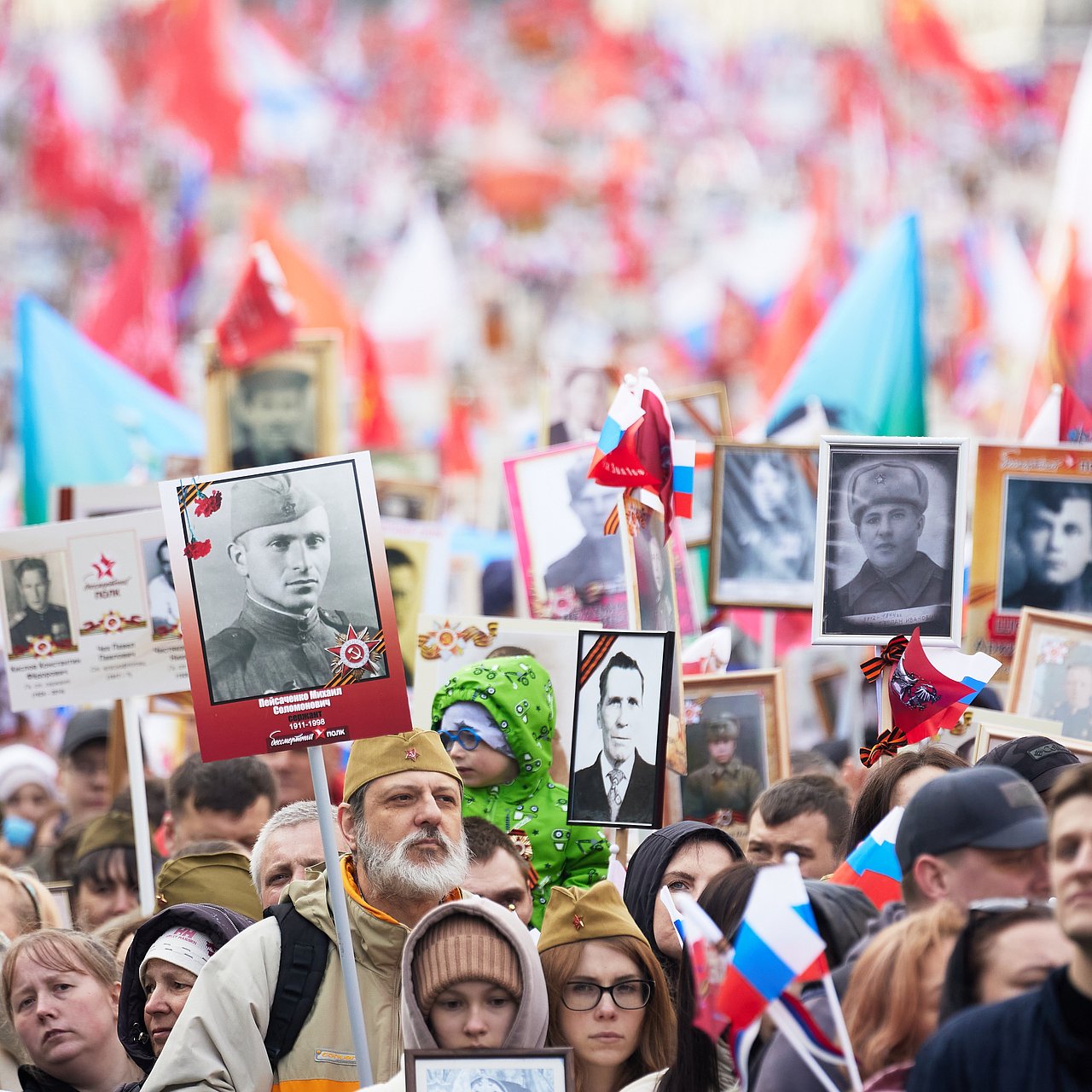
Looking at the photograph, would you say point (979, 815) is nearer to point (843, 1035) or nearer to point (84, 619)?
point (843, 1035)

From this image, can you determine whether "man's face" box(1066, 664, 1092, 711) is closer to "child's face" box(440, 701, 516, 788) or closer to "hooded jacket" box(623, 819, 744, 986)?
"hooded jacket" box(623, 819, 744, 986)

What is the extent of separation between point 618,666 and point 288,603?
97 cm

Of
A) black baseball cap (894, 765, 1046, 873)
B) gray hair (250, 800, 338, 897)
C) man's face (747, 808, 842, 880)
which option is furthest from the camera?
man's face (747, 808, 842, 880)

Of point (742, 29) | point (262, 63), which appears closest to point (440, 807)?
point (262, 63)

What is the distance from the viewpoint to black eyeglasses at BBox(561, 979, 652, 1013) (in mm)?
4094

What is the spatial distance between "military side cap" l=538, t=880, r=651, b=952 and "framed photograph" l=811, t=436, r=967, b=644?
3.86ft

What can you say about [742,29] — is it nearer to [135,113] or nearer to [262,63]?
[135,113]

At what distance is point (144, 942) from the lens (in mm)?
4484

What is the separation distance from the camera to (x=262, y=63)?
2731 centimetres

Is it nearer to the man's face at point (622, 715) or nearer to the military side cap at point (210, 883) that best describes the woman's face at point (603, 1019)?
the man's face at point (622, 715)

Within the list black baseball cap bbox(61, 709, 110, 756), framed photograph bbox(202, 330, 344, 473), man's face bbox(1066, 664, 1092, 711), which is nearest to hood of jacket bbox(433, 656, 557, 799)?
man's face bbox(1066, 664, 1092, 711)

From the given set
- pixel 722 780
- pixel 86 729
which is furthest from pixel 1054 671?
pixel 86 729

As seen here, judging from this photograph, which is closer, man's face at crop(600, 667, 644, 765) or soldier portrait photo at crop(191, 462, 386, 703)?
soldier portrait photo at crop(191, 462, 386, 703)

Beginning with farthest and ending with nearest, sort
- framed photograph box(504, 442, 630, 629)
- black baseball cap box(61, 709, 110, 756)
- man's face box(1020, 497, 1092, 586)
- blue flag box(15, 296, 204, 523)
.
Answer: blue flag box(15, 296, 204, 523)
black baseball cap box(61, 709, 110, 756)
framed photograph box(504, 442, 630, 629)
man's face box(1020, 497, 1092, 586)
